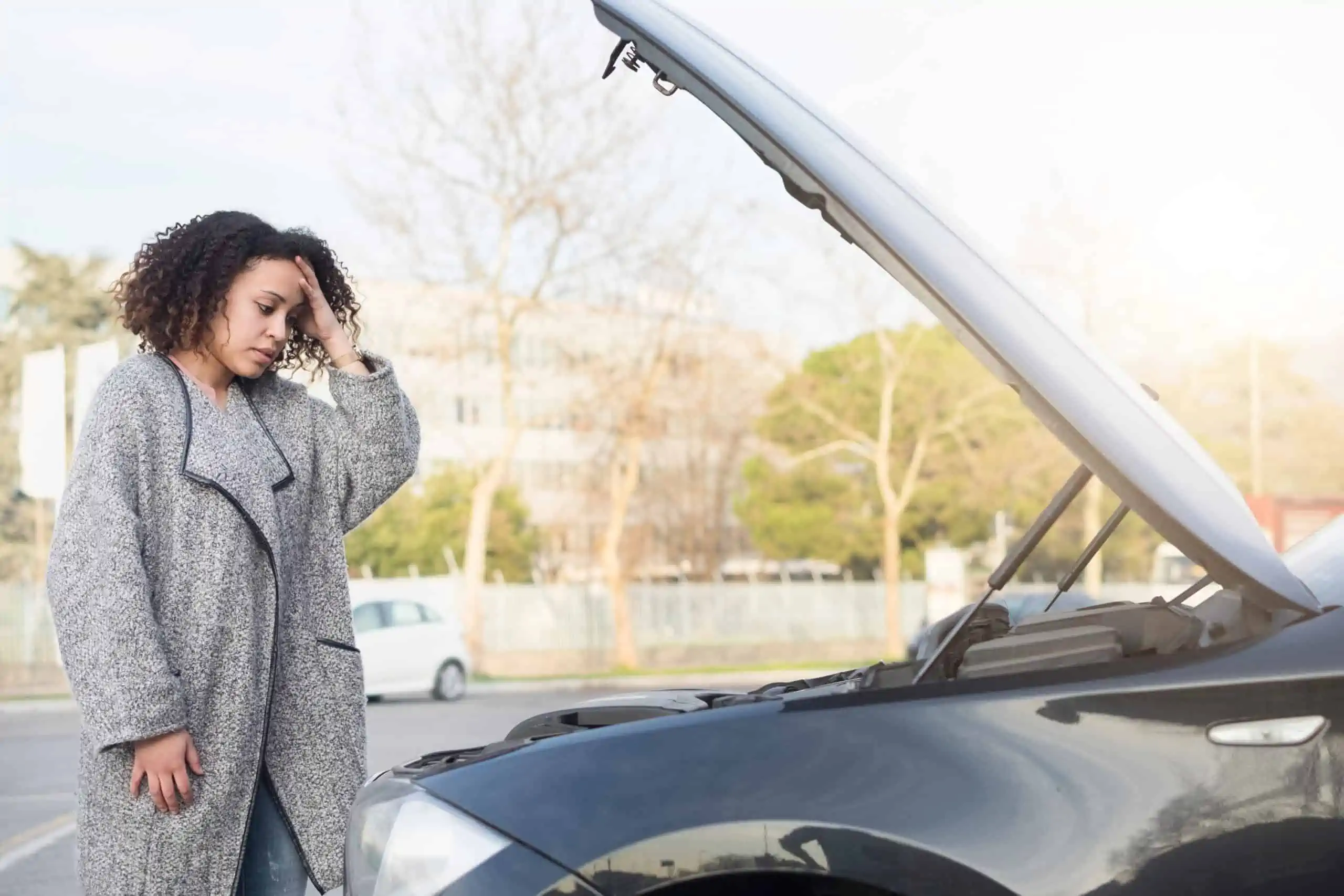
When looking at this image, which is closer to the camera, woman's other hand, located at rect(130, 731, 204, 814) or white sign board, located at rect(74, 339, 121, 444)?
woman's other hand, located at rect(130, 731, 204, 814)

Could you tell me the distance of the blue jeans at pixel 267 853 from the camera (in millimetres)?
2465

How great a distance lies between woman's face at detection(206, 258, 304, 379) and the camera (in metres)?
2.48

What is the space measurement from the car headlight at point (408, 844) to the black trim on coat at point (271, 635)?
0.54 meters

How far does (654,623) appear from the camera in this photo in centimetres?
3122

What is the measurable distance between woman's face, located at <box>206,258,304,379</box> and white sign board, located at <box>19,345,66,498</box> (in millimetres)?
19413

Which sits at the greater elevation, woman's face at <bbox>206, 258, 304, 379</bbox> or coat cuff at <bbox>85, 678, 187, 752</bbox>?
woman's face at <bbox>206, 258, 304, 379</bbox>

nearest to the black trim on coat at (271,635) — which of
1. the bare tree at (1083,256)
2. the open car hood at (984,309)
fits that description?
the open car hood at (984,309)

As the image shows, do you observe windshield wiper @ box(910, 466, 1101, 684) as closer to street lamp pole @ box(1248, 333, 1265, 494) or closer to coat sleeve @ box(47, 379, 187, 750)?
coat sleeve @ box(47, 379, 187, 750)

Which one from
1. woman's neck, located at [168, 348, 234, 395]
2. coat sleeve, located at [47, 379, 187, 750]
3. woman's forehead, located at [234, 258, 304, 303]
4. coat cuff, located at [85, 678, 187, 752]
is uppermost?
woman's forehead, located at [234, 258, 304, 303]

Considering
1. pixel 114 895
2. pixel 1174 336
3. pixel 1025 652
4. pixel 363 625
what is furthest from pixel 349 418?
pixel 1174 336

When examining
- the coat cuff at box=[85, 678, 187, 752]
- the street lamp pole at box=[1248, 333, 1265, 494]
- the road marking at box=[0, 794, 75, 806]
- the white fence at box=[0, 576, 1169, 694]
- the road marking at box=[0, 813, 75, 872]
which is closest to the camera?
the coat cuff at box=[85, 678, 187, 752]

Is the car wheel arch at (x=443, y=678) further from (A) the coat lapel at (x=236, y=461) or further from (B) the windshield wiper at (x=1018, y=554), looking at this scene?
(B) the windshield wiper at (x=1018, y=554)

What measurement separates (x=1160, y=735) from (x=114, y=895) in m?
1.59

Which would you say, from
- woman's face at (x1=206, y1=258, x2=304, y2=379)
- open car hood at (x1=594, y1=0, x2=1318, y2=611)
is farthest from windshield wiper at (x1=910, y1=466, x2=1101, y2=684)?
woman's face at (x1=206, y1=258, x2=304, y2=379)
